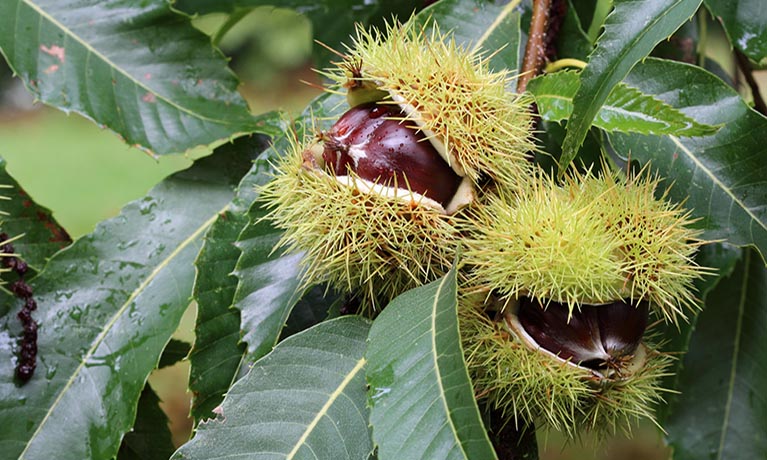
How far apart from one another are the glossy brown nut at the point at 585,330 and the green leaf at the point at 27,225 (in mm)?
752

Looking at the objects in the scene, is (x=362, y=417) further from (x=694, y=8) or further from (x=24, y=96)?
(x=24, y=96)

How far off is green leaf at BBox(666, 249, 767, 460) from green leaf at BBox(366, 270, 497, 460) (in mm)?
788

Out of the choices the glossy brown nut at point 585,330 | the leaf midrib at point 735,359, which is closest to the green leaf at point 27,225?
the glossy brown nut at point 585,330

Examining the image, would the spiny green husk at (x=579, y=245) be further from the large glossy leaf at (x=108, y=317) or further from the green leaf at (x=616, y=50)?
the large glossy leaf at (x=108, y=317)

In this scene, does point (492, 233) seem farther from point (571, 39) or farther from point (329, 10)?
point (329, 10)

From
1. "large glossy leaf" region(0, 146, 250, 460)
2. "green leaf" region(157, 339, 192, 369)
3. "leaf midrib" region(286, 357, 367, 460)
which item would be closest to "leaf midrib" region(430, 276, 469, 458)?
"leaf midrib" region(286, 357, 367, 460)

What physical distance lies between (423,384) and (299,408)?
6.5 inches

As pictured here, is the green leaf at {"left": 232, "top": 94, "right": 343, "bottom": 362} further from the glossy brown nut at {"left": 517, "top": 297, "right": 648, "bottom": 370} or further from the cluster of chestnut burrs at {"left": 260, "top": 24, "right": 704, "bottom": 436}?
the glossy brown nut at {"left": 517, "top": 297, "right": 648, "bottom": 370}

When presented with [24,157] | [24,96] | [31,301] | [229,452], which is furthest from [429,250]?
[24,96]

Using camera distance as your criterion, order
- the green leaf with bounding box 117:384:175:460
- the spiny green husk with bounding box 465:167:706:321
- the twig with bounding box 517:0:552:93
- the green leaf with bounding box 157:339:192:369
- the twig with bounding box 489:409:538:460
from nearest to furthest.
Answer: the spiny green husk with bounding box 465:167:706:321 < the twig with bounding box 489:409:538:460 < the twig with bounding box 517:0:552:93 < the green leaf with bounding box 117:384:175:460 < the green leaf with bounding box 157:339:192:369

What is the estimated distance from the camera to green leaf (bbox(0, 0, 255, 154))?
115 centimetres

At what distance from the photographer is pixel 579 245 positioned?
2.65 feet

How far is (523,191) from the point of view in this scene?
0.87 m

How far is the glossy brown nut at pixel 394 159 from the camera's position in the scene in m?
0.86
